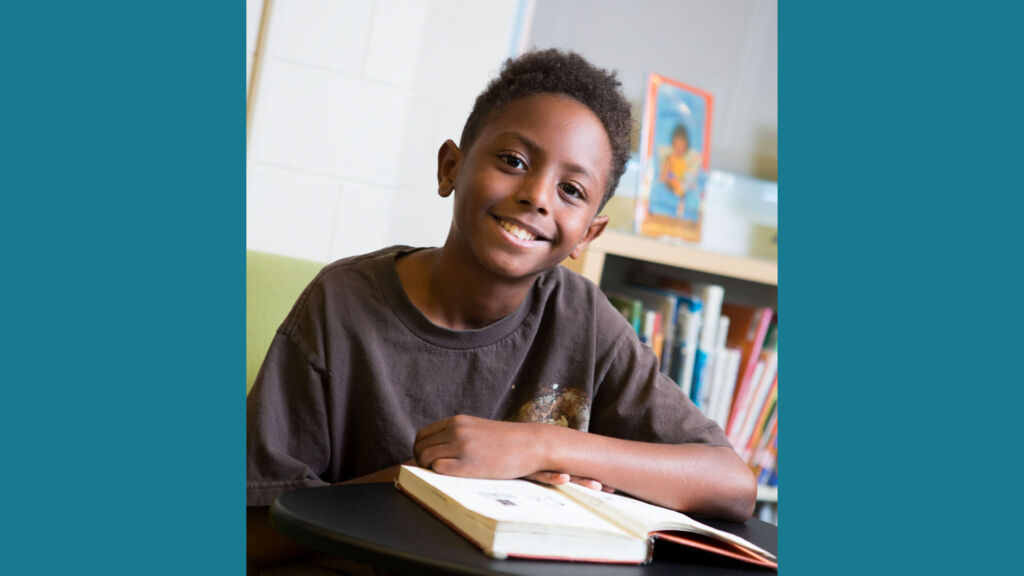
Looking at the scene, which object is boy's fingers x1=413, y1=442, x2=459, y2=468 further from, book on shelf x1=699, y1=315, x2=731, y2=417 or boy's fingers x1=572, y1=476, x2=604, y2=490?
book on shelf x1=699, y1=315, x2=731, y2=417

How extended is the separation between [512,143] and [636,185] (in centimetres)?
74

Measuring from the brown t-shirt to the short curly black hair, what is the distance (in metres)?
0.14

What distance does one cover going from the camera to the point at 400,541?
0.44m

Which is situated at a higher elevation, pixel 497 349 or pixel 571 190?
pixel 571 190

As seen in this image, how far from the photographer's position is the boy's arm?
589 millimetres

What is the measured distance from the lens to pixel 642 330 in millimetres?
1333

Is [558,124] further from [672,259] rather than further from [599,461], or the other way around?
[672,259]

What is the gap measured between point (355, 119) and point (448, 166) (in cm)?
12

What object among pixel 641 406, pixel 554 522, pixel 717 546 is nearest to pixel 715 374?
pixel 641 406

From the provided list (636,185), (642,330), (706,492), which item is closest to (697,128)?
(636,185)

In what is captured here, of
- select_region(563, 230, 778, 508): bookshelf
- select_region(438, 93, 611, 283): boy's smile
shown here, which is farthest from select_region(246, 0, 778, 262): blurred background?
select_region(563, 230, 778, 508): bookshelf

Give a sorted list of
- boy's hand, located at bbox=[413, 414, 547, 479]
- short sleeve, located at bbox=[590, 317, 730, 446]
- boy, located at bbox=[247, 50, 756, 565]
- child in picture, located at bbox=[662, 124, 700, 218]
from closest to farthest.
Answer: boy's hand, located at bbox=[413, 414, 547, 479], boy, located at bbox=[247, 50, 756, 565], short sleeve, located at bbox=[590, 317, 730, 446], child in picture, located at bbox=[662, 124, 700, 218]

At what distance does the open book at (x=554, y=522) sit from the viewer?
447 mm

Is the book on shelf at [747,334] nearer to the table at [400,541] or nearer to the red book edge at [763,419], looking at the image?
the red book edge at [763,419]
